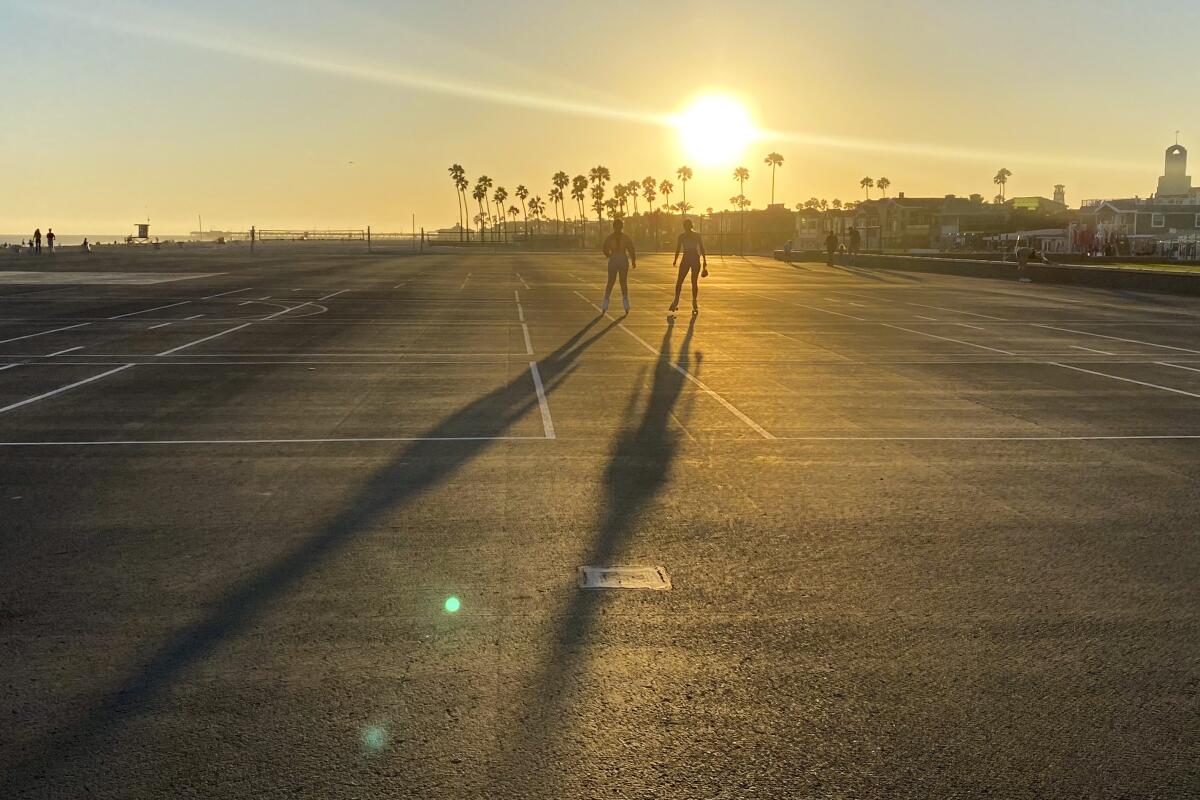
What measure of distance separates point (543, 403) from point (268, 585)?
636 centimetres

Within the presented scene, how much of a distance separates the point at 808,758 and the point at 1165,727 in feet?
4.56

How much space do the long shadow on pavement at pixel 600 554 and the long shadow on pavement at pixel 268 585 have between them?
1.28 metres

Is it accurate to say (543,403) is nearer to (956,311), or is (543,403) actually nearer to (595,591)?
(595,591)

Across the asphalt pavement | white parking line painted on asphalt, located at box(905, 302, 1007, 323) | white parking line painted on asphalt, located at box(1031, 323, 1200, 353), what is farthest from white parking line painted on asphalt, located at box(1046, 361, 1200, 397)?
white parking line painted on asphalt, located at box(905, 302, 1007, 323)

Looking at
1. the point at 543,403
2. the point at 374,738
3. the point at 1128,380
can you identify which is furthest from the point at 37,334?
the point at 374,738

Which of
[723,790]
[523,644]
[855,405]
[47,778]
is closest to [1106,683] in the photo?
[723,790]

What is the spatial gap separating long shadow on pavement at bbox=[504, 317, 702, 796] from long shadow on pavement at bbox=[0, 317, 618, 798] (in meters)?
1.28

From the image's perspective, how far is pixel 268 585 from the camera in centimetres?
568

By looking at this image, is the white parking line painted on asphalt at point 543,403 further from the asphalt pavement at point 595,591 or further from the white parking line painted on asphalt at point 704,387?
the white parking line painted on asphalt at point 704,387

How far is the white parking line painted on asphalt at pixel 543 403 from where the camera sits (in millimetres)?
10297

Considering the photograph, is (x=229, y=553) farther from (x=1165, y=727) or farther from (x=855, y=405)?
(x=855, y=405)

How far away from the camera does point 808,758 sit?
3891mm

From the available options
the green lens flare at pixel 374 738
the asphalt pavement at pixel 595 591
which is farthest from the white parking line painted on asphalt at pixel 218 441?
the green lens flare at pixel 374 738

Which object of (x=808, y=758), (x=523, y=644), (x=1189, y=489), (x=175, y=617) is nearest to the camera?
(x=808, y=758)
